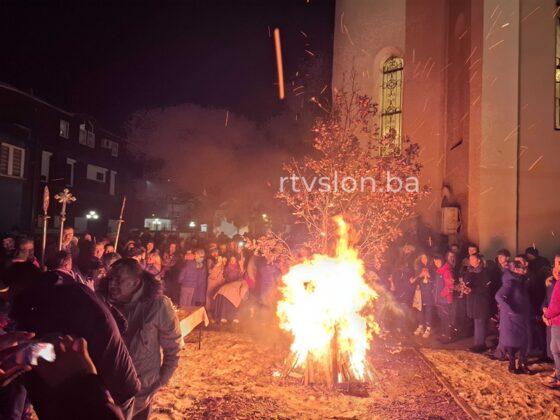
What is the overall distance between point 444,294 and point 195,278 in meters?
5.59

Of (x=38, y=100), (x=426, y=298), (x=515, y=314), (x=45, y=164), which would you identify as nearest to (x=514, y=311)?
(x=515, y=314)

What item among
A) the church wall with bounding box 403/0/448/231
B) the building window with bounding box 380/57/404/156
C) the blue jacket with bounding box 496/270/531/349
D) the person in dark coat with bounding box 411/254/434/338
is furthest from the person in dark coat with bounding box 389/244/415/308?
the building window with bounding box 380/57/404/156

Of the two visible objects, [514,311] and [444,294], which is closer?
[514,311]

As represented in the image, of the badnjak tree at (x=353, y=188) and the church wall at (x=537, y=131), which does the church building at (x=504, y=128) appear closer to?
the church wall at (x=537, y=131)

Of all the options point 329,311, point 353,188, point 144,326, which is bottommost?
point 329,311

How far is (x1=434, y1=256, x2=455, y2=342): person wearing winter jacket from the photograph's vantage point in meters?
8.46

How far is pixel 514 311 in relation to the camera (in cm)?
660

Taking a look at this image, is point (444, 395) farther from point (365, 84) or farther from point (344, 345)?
point (365, 84)

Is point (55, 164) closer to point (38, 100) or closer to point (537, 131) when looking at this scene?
point (38, 100)

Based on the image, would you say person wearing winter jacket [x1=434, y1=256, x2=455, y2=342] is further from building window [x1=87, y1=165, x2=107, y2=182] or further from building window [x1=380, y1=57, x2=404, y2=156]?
building window [x1=87, y1=165, x2=107, y2=182]

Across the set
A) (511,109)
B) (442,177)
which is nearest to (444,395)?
(511,109)

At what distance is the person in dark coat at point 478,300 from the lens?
7773 mm

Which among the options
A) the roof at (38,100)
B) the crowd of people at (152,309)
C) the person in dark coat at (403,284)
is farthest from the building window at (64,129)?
the person in dark coat at (403,284)

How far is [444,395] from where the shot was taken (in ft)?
17.7
